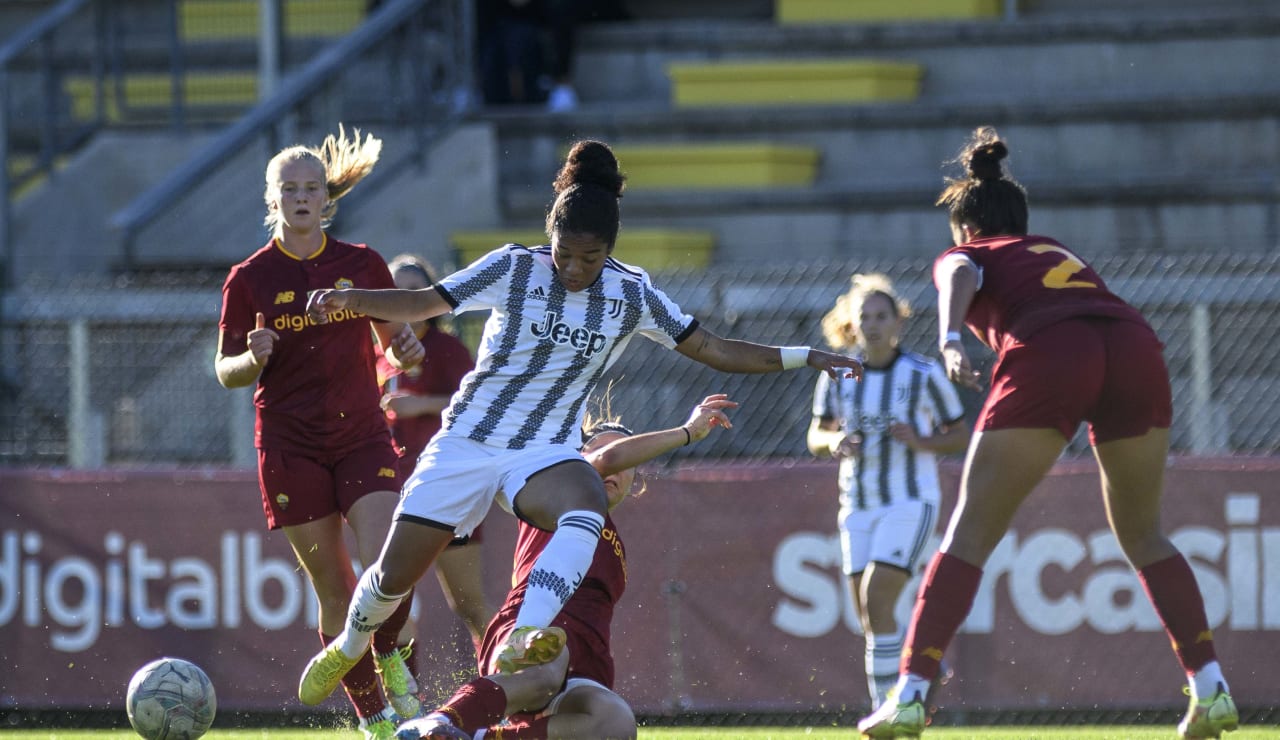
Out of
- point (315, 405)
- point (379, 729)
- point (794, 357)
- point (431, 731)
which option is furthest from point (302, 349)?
point (431, 731)

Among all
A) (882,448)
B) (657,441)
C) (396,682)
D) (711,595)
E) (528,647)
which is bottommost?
(711,595)

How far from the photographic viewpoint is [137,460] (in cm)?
1205

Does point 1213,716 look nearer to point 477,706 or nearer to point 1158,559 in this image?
point 1158,559

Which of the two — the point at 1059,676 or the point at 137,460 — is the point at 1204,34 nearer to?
the point at 1059,676

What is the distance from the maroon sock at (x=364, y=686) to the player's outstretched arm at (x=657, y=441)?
1.29m

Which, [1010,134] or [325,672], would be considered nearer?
[325,672]

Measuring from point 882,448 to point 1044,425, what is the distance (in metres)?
2.68

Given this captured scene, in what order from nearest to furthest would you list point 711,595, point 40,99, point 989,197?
point 989,197 → point 711,595 → point 40,99

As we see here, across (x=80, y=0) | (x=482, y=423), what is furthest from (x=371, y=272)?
(x=80, y=0)

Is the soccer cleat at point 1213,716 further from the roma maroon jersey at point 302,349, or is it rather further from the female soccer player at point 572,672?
the roma maroon jersey at point 302,349

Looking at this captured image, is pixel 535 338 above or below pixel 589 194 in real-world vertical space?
below

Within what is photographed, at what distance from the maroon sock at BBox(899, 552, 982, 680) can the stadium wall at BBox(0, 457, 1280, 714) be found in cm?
357

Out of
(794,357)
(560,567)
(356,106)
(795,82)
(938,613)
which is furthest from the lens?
(795,82)

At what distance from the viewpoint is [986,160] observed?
21.5 ft
